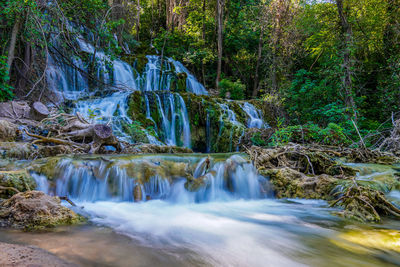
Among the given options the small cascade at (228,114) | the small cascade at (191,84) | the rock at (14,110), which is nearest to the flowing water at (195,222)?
the rock at (14,110)

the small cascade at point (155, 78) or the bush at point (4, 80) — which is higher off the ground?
the small cascade at point (155, 78)

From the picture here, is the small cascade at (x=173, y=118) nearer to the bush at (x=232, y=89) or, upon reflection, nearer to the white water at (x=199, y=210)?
the bush at (x=232, y=89)

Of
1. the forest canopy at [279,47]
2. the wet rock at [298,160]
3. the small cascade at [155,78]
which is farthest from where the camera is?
the small cascade at [155,78]

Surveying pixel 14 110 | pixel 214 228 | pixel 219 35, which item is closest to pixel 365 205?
pixel 214 228

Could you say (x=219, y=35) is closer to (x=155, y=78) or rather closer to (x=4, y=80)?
(x=155, y=78)

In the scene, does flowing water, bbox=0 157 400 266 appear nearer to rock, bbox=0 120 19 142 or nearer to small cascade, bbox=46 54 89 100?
rock, bbox=0 120 19 142

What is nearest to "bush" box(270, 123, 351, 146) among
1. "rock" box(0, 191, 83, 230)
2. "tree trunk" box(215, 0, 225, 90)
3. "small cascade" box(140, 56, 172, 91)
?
"rock" box(0, 191, 83, 230)

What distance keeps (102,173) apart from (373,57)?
13.0 m

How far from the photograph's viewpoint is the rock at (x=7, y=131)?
5.66 metres

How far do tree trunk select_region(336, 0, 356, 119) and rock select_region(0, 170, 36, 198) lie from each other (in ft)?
33.6

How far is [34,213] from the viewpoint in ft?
7.92

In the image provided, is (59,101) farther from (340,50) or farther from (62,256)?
(340,50)

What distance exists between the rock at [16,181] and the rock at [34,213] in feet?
1.68

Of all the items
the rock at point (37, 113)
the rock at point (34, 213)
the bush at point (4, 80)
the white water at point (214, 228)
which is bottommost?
the white water at point (214, 228)
